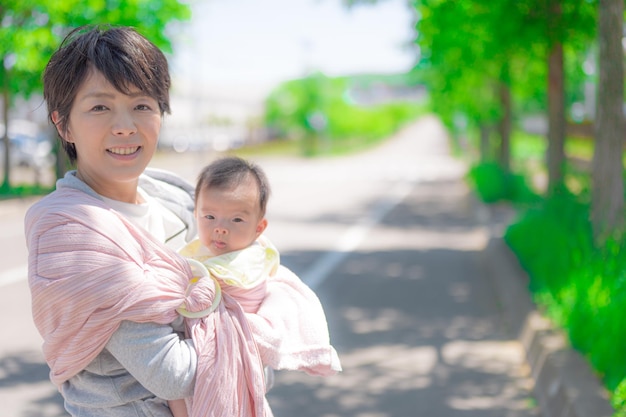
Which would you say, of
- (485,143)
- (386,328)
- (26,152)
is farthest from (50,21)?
(26,152)

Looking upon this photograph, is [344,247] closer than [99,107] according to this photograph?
No

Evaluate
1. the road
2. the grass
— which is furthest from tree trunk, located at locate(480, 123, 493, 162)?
the grass

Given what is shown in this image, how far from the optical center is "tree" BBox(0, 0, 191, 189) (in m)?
19.6

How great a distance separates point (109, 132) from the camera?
80.7 inches

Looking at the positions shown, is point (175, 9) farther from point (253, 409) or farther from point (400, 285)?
point (253, 409)

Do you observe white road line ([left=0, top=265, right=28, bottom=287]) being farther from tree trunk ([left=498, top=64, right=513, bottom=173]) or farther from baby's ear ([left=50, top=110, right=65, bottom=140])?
tree trunk ([left=498, top=64, right=513, bottom=173])

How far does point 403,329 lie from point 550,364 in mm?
2402

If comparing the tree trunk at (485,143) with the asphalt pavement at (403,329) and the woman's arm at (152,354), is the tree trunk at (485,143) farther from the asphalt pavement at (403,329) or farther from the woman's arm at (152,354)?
the woman's arm at (152,354)

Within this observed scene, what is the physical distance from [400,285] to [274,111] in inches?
2743

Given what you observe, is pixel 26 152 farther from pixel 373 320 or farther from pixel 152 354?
pixel 152 354

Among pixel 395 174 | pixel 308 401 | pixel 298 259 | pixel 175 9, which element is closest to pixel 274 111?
pixel 395 174

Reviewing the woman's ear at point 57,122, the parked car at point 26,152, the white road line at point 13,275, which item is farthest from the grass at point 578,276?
the parked car at point 26,152

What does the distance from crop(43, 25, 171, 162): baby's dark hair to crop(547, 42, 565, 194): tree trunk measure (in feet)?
34.0

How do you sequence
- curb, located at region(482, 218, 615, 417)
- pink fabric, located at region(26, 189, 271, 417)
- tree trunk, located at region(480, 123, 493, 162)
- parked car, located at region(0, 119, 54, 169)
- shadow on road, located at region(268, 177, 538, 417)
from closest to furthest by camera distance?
pink fabric, located at region(26, 189, 271, 417)
curb, located at region(482, 218, 615, 417)
shadow on road, located at region(268, 177, 538, 417)
tree trunk, located at region(480, 123, 493, 162)
parked car, located at region(0, 119, 54, 169)
